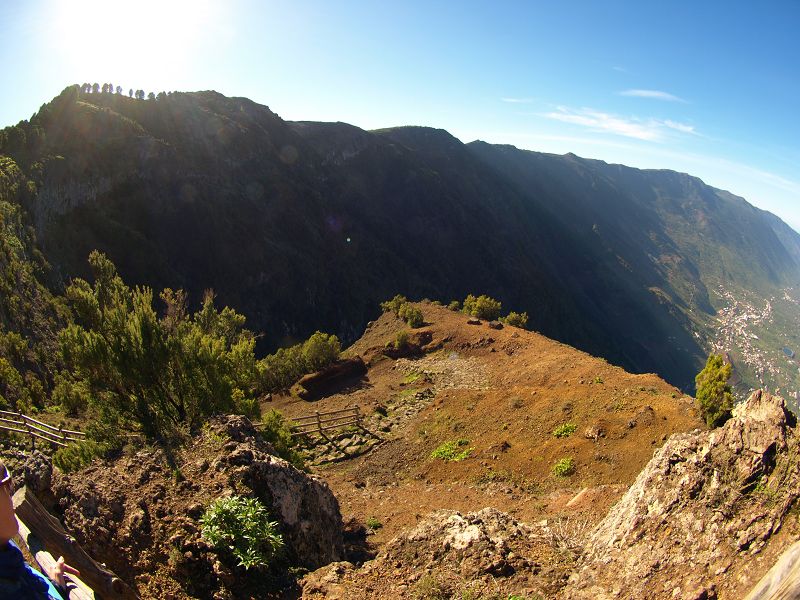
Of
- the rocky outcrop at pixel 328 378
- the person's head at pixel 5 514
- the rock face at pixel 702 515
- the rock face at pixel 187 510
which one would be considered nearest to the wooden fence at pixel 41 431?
the rock face at pixel 187 510

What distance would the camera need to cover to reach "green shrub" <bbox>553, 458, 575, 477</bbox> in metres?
12.7

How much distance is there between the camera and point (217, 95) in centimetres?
8375

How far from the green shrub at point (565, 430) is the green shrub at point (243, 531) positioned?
10514 millimetres

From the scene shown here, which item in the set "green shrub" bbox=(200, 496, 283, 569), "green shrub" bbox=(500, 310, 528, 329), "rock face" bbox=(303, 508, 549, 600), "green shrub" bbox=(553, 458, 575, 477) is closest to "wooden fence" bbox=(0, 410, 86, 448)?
"green shrub" bbox=(200, 496, 283, 569)

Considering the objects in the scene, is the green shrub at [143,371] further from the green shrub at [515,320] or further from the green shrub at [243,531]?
the green shrub at [515,320]

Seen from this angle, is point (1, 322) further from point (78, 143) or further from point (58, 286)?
point (78, 143)

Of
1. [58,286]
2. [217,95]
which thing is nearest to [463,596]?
[58,286]

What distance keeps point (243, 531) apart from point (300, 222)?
73657 millimetres

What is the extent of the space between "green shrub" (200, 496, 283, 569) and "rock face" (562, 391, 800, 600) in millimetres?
4392

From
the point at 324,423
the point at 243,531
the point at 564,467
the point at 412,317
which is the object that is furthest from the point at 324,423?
the point at 412,317

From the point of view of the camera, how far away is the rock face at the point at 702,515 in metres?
5.12

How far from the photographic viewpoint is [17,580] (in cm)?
282

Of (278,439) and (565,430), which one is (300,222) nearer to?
(278,439)

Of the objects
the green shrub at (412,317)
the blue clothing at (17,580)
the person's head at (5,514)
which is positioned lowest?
the green shrub at (412,317)
